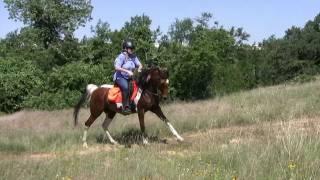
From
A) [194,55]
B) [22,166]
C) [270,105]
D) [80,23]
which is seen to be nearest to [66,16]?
[80,23]

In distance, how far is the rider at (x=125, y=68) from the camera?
1284cm

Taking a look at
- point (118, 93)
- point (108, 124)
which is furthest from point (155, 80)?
point (108, 124)

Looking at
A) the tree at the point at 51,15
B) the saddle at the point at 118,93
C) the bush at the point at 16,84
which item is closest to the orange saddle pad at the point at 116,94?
the saddle at the point at 118,93

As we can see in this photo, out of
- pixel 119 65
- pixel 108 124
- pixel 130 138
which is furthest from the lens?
pixel 108 124

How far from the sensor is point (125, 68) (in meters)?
12.9

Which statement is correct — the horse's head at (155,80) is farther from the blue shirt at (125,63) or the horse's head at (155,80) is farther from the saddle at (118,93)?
the blue shirt at (125,63)

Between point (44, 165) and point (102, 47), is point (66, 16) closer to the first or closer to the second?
point (102, 47)

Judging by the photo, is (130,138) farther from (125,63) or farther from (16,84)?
(16,84)

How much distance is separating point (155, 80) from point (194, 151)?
3699mm

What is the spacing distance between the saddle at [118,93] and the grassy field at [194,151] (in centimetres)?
100

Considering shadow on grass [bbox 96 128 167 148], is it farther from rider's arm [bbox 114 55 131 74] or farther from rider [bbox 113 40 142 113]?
rider's arm [bbox 114 55 131 74]

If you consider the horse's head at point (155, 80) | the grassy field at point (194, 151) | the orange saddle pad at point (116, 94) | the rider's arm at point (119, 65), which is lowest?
the grassy field at point (194, 151)

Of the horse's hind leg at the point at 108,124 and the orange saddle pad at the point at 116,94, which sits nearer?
the orange saddle pad at the point at 116,94

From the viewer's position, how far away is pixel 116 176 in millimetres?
6535
